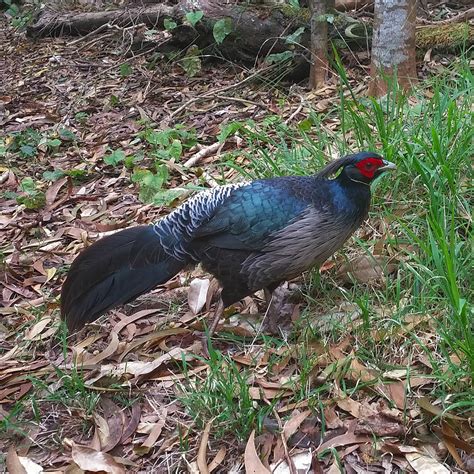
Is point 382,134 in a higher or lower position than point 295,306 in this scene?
higher

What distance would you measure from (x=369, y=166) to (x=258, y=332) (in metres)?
0.97

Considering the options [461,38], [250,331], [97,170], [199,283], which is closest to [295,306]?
[250,331]

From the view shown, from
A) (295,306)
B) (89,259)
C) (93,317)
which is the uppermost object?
(89,259)

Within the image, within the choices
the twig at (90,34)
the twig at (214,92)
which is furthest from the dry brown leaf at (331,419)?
the twig at (90,34)

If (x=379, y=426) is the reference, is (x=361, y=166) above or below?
above

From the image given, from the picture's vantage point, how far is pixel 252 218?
316cm

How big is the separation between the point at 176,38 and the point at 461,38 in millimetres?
2811

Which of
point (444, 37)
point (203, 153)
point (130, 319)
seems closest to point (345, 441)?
point (130, 319)

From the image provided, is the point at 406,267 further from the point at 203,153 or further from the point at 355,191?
the point at 203,153

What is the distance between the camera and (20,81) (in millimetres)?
7500

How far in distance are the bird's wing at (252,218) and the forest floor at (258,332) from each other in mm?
453

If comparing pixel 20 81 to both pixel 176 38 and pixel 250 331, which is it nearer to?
pixel 176 38

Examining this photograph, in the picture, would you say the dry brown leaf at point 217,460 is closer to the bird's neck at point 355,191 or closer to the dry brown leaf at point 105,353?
the dry brown leaf at point 105,353

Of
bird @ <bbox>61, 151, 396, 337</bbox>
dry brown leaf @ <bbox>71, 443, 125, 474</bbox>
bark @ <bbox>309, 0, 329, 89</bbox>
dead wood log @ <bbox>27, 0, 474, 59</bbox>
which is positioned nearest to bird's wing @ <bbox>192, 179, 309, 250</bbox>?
bird @ <bbox>61, 151, 396, 337</bbox>
